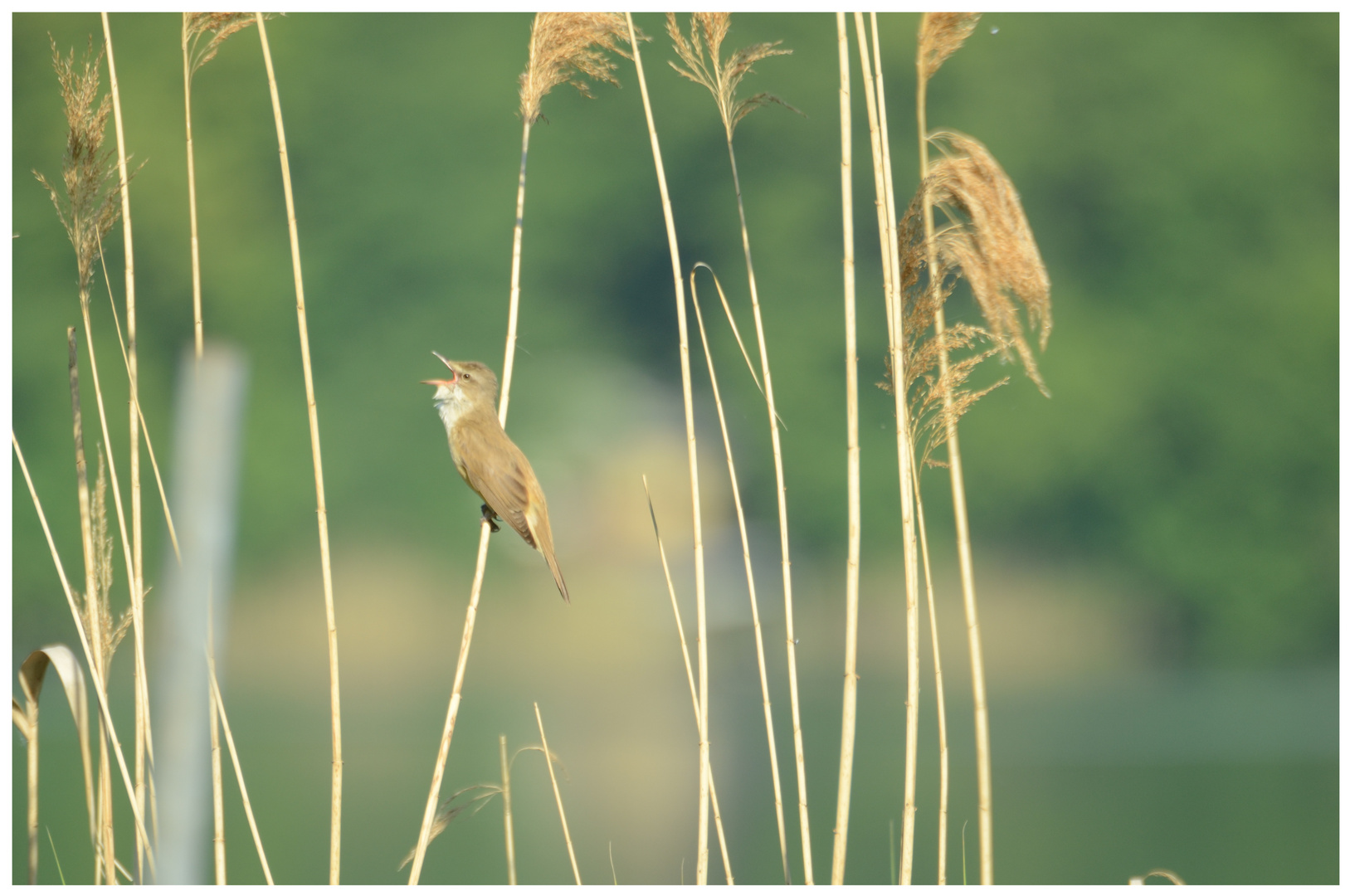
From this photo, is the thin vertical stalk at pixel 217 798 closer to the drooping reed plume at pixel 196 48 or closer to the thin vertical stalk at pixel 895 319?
the drooping reed plume at pixel 196 48

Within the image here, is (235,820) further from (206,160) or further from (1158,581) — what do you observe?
(1158,581)

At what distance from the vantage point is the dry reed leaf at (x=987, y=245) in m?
1.51

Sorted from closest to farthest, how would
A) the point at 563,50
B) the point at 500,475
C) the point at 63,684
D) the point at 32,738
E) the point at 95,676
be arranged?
the point at 63,684, the point at 32,738, the point at 95,676, the point at 563,50, the point at 500,475

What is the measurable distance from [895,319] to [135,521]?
1.29 meters

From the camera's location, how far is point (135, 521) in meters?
1.67

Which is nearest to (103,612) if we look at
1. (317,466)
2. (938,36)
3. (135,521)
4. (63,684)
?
(135,521)

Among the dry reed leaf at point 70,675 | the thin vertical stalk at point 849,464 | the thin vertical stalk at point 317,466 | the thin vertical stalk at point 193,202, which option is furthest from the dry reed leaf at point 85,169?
the thin vertical stalk at point 849,464

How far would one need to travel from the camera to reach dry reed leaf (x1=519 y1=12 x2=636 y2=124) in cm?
169

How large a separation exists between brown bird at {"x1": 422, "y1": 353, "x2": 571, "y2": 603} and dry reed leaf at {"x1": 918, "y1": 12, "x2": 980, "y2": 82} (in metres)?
1.06

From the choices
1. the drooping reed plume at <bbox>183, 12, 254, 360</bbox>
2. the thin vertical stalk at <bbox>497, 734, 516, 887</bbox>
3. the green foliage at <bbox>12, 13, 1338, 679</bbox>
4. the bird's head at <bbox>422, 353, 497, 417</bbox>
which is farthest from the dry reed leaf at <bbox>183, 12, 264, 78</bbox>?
the green foliage at <bbox>12, 13, 1338, 679</bbox>

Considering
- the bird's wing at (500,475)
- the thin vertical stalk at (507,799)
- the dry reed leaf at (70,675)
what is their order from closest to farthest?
1. the dry reed leaf at (70,675)
2. the thin vertical stalk at (507,799)
3. the bird's wing at (500,475)

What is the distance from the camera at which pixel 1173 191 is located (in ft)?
22.0

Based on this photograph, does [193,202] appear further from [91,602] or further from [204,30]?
[91,602]

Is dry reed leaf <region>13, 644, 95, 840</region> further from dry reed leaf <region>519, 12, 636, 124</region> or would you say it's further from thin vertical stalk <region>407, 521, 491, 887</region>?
dry reed leaf <region>519, 12, 636, 124</region>
